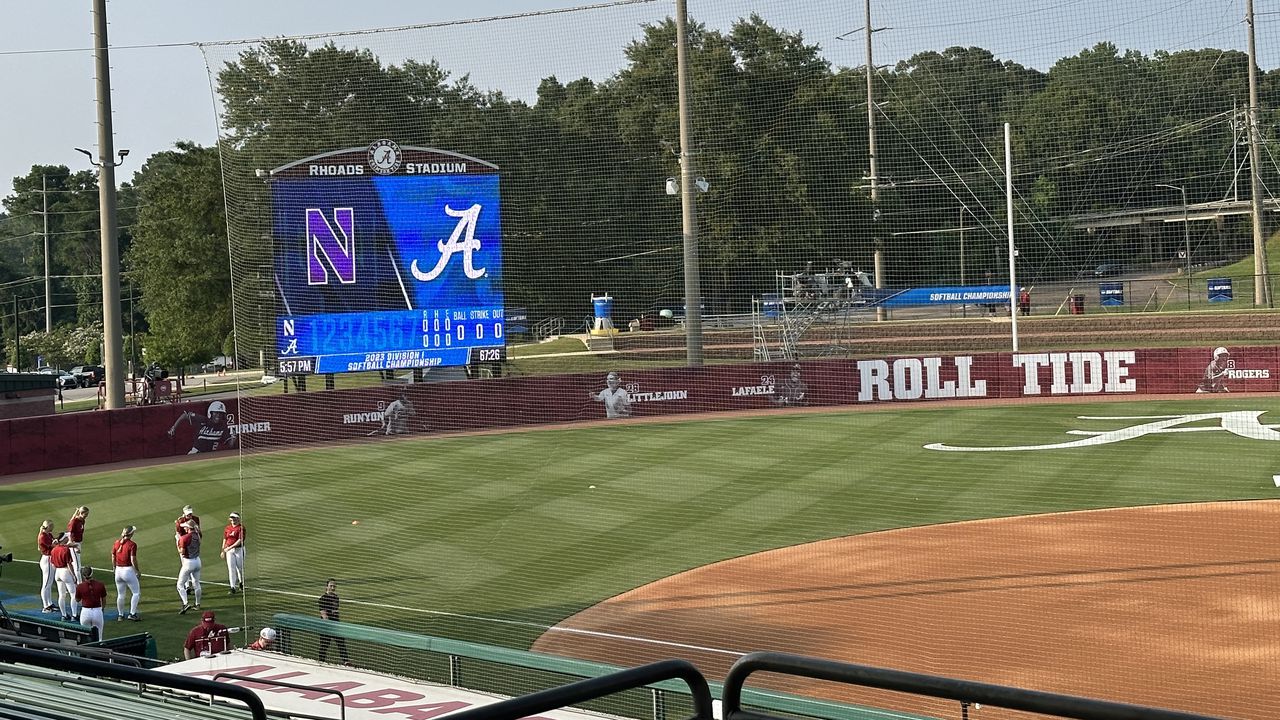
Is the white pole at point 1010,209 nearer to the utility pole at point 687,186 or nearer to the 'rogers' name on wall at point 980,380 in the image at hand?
the 'rogers' name on wall at point 980,380

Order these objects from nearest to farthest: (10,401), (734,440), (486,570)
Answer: (486,570) → (734,440) → (10,401)

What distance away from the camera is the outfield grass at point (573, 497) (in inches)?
629

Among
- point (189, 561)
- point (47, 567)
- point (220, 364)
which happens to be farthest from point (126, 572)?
point (220, 364)

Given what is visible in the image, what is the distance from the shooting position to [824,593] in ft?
48.4

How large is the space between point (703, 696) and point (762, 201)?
22.1 m

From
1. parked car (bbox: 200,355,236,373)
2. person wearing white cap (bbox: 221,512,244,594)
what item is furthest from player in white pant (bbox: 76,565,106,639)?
parked car (bbox: 200,355,236,373)

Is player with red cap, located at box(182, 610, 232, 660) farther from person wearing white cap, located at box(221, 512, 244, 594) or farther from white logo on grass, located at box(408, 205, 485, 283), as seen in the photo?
white logo on grass, located at box(408, 205, 485, 283)

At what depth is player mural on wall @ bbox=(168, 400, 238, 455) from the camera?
2944 cm

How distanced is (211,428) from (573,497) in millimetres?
13634

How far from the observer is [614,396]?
2788 cm

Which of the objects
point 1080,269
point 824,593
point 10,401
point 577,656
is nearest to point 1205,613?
point 824,593

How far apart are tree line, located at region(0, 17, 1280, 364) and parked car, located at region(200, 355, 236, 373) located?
132 feet

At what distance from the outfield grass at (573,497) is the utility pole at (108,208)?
389 centimetres

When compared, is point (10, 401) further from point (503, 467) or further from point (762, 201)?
point (762, 201)
